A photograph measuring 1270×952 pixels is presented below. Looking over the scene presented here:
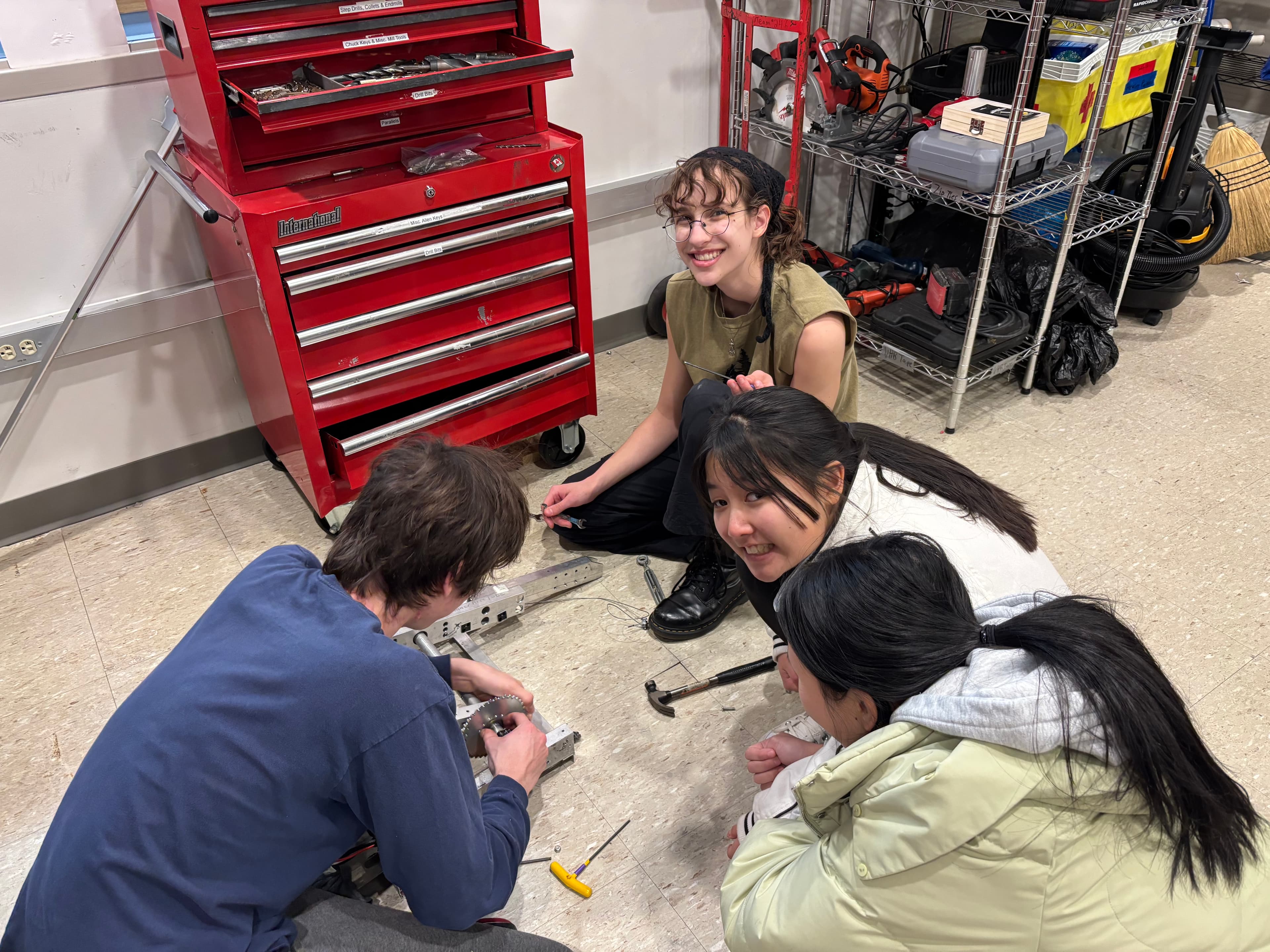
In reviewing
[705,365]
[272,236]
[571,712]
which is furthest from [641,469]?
[272,236]

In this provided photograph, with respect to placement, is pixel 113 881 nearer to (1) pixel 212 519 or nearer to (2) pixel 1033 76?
(1) pixel 212 519

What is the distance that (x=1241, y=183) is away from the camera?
3559 millimetres

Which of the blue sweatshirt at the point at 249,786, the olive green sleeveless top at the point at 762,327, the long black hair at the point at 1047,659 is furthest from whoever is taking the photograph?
the olive green sleeveless top at the point at 762,327

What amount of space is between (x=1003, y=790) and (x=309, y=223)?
1688mm

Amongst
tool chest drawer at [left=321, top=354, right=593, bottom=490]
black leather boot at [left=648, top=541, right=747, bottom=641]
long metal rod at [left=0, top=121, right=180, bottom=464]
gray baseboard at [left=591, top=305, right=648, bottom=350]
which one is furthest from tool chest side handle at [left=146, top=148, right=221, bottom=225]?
gray baseboard at [left=591, top=305, right=648, bottom=350]

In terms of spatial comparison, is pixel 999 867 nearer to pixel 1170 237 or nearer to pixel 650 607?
pixel 650 607

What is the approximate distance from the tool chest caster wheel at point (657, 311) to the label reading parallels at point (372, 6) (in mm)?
1429

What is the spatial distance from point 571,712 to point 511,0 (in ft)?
5.27

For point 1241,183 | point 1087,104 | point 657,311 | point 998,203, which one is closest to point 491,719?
point 998,203

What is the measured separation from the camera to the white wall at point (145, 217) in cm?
215

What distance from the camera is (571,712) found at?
193cm

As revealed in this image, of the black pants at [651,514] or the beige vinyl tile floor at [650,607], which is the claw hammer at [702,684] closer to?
the beige vinyl tile floor at [650,607]

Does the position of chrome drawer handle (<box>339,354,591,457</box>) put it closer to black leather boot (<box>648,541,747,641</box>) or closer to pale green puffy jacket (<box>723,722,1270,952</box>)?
black leather boot (<box>648,541,747,641</box>)

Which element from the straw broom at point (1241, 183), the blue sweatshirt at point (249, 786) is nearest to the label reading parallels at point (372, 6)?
the blue sweatshirt at point (249, 786)
